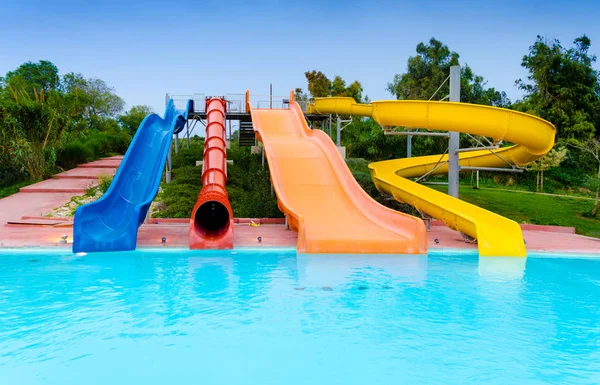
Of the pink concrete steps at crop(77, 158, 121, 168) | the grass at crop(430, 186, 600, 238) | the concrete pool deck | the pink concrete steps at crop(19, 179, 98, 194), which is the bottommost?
the concrete pool deck

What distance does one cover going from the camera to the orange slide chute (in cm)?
1042

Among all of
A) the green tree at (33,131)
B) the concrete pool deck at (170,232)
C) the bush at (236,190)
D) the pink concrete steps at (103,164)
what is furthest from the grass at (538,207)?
the green tree at (33,131)

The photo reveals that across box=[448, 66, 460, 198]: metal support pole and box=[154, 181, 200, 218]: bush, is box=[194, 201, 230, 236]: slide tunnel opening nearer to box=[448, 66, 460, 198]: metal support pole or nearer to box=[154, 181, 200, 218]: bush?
box=[154, 181, 200, 218]: bush

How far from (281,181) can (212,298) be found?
5935 mm

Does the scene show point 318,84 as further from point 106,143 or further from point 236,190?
point 236,190

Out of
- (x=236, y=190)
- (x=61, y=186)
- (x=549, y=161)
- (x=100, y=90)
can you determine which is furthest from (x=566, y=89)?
(x=100, y=90)

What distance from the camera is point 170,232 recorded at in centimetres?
1207

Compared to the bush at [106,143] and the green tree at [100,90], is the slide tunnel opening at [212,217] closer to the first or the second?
the bush at [106,143]

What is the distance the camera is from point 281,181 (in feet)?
41.5

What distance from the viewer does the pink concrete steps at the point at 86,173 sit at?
19500mm

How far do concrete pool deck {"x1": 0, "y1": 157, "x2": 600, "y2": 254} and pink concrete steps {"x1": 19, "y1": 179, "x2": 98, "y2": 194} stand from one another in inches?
4.0

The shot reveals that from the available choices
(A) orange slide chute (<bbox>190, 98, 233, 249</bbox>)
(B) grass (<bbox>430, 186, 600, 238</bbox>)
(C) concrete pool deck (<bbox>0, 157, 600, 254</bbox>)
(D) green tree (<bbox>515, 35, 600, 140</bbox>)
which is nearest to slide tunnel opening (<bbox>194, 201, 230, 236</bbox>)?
(A) orange slide chute (<bbox>190, 98, 233, 249</bbox>)

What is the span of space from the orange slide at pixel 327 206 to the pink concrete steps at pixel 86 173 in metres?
7.86

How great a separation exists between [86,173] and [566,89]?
72.2 feet
